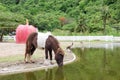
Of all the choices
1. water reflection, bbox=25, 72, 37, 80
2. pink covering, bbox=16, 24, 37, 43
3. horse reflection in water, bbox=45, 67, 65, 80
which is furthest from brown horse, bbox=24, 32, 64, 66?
water reflection, bbox=25, 72, 37, 80

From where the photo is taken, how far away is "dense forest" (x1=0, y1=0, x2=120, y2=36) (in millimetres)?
59075

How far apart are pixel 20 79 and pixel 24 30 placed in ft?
23.4

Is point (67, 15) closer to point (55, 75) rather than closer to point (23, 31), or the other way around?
point (23, 31)

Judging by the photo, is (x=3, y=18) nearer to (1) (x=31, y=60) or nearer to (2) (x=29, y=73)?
(1) (x=31, y=60)

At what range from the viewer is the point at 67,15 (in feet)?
258

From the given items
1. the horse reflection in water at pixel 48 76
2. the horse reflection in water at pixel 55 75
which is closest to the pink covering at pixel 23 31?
the horse reflection in water at pixel 55 75

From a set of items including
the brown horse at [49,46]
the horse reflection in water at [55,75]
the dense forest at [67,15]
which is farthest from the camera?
the dense forest at [67,15]

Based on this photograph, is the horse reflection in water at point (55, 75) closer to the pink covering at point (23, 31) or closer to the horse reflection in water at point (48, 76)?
the horse reflection in water at point (48, 76)

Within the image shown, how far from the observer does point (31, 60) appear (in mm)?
17359

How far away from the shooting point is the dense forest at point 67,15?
2326 inches

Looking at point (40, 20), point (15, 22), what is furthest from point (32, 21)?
point (15, 22)

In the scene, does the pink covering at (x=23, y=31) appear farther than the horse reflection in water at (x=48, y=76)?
Yes

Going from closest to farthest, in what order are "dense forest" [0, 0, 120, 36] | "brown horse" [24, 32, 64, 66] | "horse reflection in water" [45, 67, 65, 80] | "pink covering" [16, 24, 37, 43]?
"horse reflection in water" [45, 67, 65, 80], "brown horse" [24, 32, 64, 66], "pink covering" [16, 24, 37, 43], "dense forest" [0, 0, 120, 36]

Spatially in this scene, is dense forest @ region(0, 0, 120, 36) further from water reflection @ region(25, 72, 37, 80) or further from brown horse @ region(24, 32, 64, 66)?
water reflection @ region(25, 72, 37, 80)
